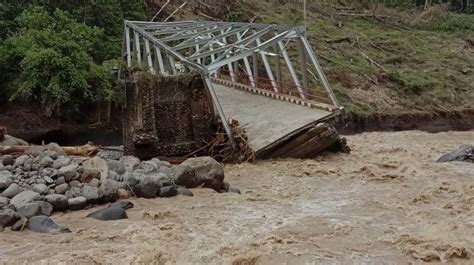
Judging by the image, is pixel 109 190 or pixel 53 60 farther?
pixel 53 60

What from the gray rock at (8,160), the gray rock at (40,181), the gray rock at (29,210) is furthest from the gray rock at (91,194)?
the gray rock at (8,160)

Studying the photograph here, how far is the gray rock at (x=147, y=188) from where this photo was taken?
11.6m

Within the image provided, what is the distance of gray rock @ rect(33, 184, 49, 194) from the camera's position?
1075 centimetres

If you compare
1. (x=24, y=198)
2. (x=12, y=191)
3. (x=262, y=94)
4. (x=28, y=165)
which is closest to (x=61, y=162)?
(x=28, y=165)

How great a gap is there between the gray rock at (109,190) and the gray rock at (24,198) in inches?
49.4

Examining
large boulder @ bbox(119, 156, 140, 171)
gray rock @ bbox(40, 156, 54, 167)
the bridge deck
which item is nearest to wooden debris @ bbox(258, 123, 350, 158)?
the bridge deck

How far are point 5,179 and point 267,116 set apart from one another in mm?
9550

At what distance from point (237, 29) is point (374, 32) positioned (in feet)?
71.9

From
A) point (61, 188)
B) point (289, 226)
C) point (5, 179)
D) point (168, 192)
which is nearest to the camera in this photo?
point (289, 226)

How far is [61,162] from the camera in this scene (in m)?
12.1

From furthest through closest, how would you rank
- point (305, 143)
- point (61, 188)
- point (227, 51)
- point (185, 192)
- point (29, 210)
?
point (227, 51) < point (305, 143) < point (185, 192) < point (61, 188) < point (29, 210)

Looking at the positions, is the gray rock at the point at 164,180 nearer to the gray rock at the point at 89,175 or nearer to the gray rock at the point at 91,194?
the gray rock at the point at 89,175

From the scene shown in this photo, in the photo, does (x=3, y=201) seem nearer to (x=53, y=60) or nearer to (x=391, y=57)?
(x=53, y=60)

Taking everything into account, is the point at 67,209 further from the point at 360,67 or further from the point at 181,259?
the point at 360,67
